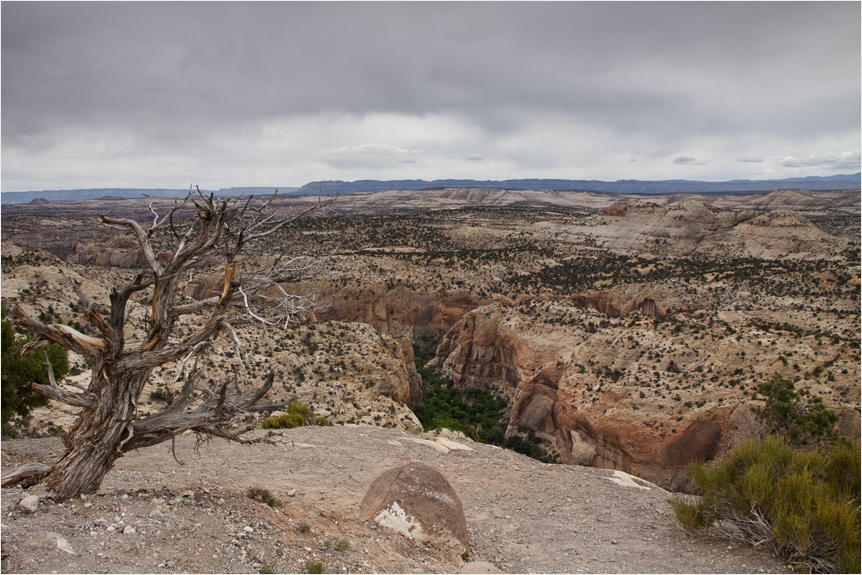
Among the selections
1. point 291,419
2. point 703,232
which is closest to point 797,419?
point 291,419

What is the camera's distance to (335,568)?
6.61 meters

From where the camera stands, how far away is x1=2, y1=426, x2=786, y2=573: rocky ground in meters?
5.97

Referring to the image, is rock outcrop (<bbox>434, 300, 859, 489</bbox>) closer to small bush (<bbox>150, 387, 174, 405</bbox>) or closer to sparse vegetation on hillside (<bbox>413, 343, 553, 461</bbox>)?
sparse vegetation on hillside (<bbox>413, 343, 553, 461</bbox>)

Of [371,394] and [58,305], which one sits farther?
[58,305]

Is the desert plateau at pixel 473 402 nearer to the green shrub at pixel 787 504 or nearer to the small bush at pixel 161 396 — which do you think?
the small bush at pixel 161 396

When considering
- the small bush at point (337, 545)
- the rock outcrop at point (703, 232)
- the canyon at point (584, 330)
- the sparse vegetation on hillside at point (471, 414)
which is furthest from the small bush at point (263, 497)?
the rock outcrop at point (703, 232)

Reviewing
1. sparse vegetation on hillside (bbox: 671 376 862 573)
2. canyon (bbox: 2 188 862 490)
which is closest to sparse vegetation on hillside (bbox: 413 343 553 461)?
canyon (bbox: 2 188 862 490)

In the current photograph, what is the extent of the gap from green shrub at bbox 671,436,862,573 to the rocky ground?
0.43 m

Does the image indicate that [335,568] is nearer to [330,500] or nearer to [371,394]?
[330,500]

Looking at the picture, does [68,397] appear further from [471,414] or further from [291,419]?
[471,414]

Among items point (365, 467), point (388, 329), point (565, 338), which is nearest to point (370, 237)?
point (388, 329)

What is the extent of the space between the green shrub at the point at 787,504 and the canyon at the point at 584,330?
9.21 metres

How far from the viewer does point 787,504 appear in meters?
8.12

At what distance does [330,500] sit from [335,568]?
10.5 ft
